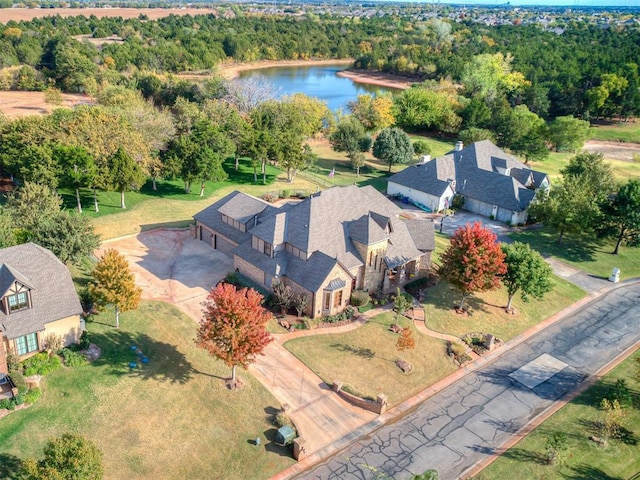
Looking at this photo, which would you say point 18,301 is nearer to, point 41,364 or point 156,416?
point 41,364

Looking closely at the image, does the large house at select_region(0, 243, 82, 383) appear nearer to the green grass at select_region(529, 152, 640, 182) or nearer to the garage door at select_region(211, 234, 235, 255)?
the garage door at select_region(211, 234, 235, 255)

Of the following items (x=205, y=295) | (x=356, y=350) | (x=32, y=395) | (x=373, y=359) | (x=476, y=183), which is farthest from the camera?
(x=476, y=183)

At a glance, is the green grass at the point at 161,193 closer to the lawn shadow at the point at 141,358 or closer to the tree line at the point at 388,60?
the lawn shadow at the point at 141,358

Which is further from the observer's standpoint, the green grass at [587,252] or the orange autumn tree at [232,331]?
the green grass at [587,252]

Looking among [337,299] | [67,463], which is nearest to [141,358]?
[67,463]

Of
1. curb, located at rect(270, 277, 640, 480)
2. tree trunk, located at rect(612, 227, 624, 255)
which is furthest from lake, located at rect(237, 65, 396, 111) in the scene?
curb, located at rect(270, 277, 640, 480)

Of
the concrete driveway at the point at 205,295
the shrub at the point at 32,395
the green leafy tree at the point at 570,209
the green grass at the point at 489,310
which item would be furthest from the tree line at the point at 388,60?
the shrub at the point at 32,395
